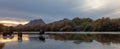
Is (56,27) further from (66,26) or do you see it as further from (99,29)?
(99,29)

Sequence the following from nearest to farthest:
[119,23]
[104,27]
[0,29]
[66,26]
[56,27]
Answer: [119,23] < [104,27] < [0,29] < [66,26] < [56,27]

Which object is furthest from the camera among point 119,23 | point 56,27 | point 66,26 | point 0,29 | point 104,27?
point 56,27

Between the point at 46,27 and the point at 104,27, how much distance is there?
57288mm

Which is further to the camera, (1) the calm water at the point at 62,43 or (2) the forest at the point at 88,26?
(2) the forest at the point at 88,26

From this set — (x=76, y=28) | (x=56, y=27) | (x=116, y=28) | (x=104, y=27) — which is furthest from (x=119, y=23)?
(x=56, y=27)

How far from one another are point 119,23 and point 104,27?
1441cm

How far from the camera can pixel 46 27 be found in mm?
177375

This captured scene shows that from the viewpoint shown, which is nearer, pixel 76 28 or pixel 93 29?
pixel 93 29

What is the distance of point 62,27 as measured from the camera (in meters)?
165

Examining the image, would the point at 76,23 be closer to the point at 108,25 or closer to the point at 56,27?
the point at 56,27

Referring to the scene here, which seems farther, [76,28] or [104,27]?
[76,28]

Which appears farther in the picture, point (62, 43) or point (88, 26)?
point (88, 26)

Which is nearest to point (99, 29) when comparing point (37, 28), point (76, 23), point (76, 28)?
point (76, 28)

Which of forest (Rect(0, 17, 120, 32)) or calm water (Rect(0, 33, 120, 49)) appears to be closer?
calm water (Rect(0, 33, 120, 49))
